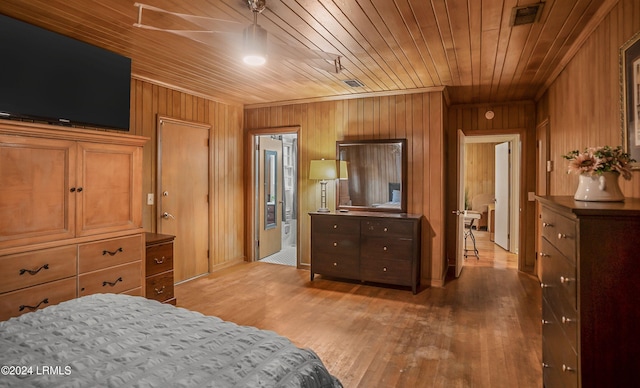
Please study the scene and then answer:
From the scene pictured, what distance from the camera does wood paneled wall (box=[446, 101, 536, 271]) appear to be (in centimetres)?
513

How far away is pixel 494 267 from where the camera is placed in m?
5.38

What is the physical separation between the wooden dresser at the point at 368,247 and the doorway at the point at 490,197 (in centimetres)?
116

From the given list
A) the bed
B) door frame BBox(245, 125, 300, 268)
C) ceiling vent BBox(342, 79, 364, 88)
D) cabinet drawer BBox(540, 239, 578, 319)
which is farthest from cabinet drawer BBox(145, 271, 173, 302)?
cabinet drawer BBox(540, 239, 578, 319)

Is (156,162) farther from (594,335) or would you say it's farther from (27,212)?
(594,335)

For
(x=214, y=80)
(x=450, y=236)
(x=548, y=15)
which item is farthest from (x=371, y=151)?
(x=548, y=15)

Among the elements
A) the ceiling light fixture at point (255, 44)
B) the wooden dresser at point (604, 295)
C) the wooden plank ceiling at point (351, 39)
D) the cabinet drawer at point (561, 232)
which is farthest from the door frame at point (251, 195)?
the wooden dresser at point (604, 295)

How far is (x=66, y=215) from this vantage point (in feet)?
8.54

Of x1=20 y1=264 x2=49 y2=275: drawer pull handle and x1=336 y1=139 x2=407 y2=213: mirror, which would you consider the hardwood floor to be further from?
x1=20 y1=264 x2=49 y2=275: drawer pull handle

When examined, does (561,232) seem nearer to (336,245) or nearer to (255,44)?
(255,44)

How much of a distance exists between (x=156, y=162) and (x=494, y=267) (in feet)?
16.6

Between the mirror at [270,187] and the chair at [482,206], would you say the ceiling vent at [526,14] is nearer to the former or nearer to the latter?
the mirror at [270,187]


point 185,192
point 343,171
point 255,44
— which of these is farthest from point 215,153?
point 255,44

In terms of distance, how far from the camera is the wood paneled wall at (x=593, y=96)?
6.84 ft

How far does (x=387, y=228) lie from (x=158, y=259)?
2524 mm
